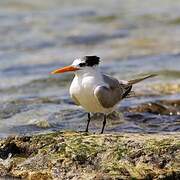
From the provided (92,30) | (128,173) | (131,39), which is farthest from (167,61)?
(128,173)

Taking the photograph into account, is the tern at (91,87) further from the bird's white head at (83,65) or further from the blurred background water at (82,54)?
the blurred background water at (82,54)

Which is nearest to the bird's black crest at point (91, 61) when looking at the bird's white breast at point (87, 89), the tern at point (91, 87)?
the tern at point (91, 87)

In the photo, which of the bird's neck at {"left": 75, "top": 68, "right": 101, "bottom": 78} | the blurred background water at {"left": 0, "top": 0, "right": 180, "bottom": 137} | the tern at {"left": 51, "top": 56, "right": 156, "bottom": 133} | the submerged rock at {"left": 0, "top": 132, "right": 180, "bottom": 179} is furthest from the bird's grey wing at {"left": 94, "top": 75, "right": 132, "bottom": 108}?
the blurred background water at {"left": 0, "top": 0, "right": 180, "bottom": 137}

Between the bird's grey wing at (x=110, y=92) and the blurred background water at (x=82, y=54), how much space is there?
1.09 m

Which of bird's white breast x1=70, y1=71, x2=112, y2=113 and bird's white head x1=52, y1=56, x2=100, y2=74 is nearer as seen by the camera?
bird's white breast x1=70, y1=71, x2=112, y2=113

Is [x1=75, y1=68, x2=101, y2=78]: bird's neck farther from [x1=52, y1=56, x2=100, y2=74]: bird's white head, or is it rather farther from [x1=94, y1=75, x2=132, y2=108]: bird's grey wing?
[x1=94, y1=75, x2=132, y2=108]: bird's grey wing

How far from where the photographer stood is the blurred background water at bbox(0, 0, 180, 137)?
8.18 meters

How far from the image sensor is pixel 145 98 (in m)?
9.39

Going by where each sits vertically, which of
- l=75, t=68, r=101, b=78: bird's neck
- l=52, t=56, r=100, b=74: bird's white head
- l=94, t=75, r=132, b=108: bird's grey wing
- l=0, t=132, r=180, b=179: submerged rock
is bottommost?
l=0, t=132, r=180, b=179: submerged rock

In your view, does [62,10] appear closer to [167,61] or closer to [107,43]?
[107,43]

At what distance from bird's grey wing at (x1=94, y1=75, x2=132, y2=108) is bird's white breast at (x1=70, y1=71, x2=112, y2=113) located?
48 millimetres

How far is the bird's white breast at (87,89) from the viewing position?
6086 millimetres

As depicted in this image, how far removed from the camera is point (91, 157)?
5.59m

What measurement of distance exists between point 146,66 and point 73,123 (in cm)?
398
